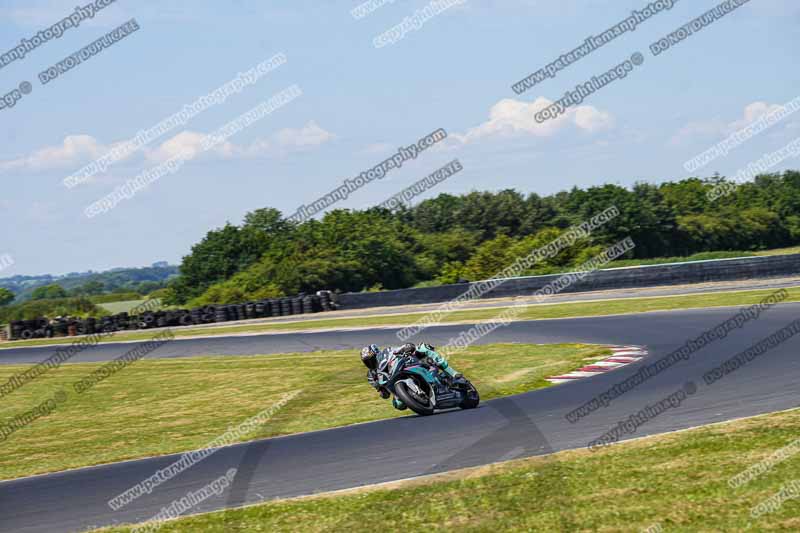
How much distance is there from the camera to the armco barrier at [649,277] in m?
31.9

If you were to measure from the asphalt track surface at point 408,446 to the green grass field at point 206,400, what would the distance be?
46.0 inches

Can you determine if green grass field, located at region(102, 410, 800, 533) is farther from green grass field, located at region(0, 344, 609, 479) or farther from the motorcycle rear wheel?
green grass field, located at region(0, 344, 609, 479)

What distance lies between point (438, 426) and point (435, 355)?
4.35 feet

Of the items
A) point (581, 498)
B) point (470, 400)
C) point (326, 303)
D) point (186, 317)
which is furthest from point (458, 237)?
point (581, 498)

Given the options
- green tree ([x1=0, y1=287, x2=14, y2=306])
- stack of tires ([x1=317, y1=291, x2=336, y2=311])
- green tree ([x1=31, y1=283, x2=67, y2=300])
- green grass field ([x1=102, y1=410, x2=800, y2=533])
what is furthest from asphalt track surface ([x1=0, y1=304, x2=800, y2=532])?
green tree ([x1=31, y1=283, x2=67, y2=300])

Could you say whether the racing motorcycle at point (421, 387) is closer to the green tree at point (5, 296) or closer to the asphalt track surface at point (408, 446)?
the asphalt track surface at point (408, 446)

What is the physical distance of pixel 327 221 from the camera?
60344mm

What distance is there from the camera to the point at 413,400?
1232cm

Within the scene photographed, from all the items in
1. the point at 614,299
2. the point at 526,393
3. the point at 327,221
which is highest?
the point at 327,221

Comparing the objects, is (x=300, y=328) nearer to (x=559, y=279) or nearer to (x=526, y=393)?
(x=559, y=279)

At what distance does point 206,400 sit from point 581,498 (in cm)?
1137

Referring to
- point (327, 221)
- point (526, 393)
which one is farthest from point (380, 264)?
point (526, 393)

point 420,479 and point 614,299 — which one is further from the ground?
point 420,479

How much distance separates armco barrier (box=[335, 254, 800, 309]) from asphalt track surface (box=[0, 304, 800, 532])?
1750 centimetres
